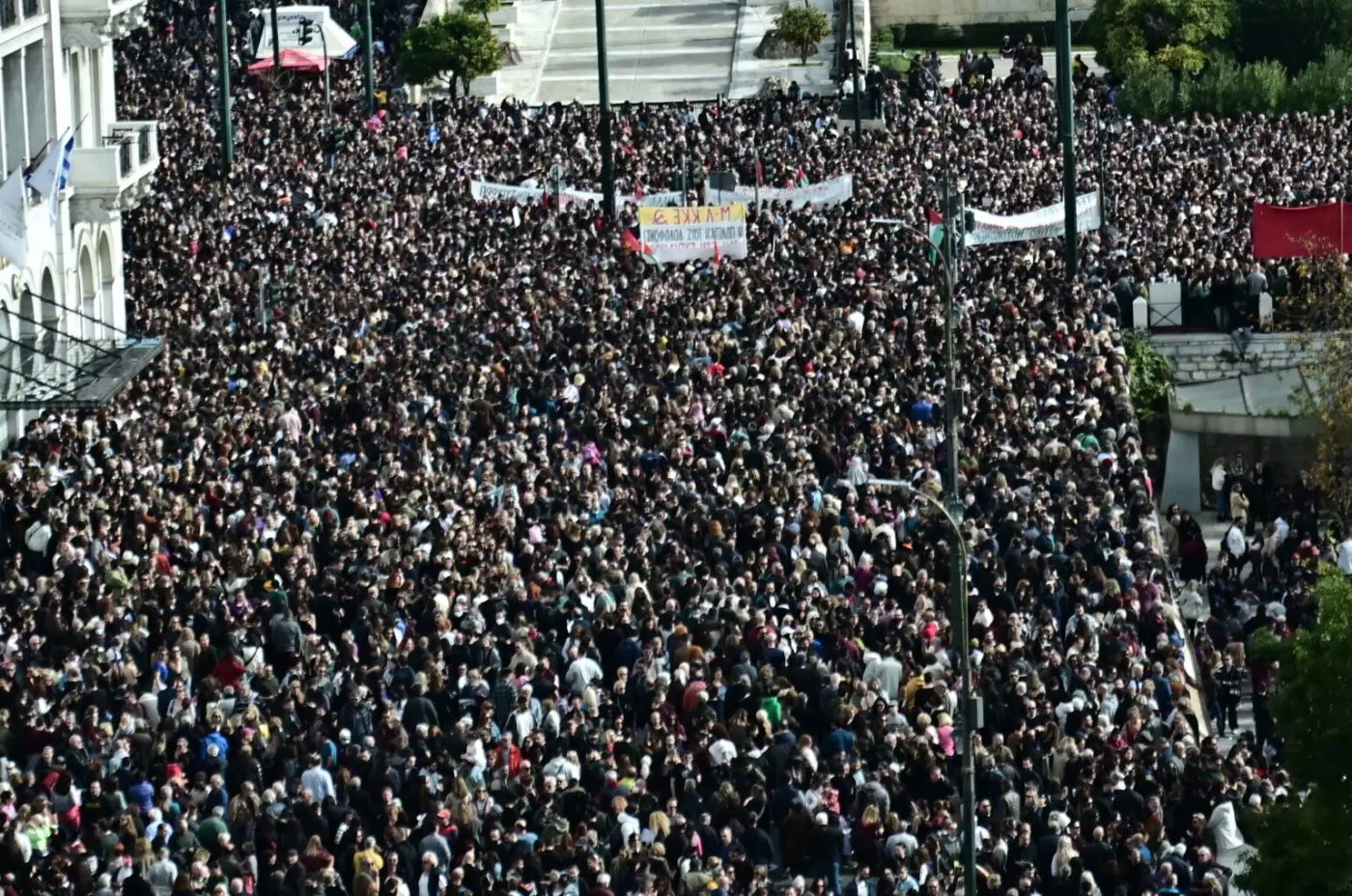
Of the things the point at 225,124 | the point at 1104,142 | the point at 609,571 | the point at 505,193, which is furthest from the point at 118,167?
the point at 1104,142

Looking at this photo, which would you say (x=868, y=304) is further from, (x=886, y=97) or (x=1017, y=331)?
(x=886, y=97)

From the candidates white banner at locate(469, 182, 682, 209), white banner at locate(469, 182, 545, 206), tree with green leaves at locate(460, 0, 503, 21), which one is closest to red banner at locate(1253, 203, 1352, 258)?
white banner at locate(469, 182, 682, 209)

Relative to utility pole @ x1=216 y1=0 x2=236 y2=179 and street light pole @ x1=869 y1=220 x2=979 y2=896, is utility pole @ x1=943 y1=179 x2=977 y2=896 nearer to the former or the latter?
street light pole @ x1=869 y1=220 x2=979 y2=896

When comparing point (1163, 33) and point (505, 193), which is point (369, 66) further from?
point (1163, 33)

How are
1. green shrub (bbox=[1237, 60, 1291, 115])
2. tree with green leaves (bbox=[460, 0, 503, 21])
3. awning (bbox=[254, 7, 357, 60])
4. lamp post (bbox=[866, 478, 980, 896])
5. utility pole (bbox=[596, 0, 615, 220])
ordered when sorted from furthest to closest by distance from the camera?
tree with green leaves (bbox=[460, 0, 503, 21]), awning (bbox=[254, 7, 357, 60]), green shrub (bbox=[1237, 60, 1291, 115]), utility pole (bbox=[596, 0, 615, 220]), lamp post (bbox=[866, 478, 980, 896])

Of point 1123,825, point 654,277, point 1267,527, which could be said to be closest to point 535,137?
point 654,277

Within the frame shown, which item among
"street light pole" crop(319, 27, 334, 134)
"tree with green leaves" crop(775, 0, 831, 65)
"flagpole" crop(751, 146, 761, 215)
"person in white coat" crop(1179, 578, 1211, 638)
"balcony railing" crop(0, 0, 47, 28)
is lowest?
"person in white coat" crop(1179, 578, 1211, 638)
